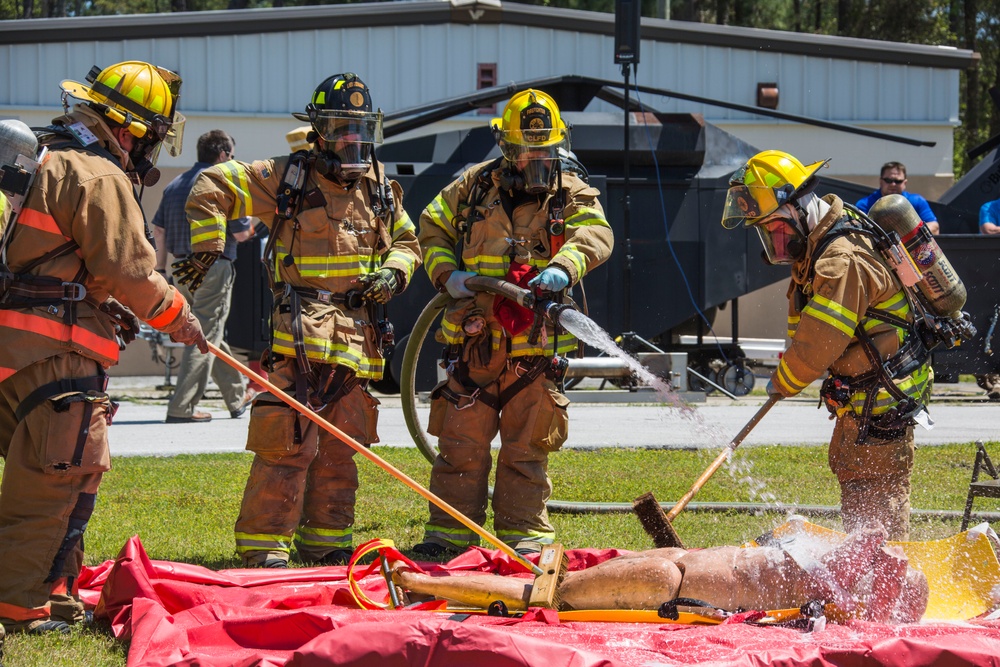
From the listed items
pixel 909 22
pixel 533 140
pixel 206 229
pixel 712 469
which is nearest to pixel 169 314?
pixel 206 229

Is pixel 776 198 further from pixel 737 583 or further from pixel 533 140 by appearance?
pixel 737 583

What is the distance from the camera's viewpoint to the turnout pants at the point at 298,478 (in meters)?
5.64

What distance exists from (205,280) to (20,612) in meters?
5.51

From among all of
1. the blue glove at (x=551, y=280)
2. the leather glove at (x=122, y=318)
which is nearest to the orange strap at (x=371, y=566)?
the leather glove at (x=122, y=318)

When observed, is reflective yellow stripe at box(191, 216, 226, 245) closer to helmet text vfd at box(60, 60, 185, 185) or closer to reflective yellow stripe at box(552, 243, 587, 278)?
helmet text vfd at box(60, 60, 185, 185)

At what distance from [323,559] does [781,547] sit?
7.84ft

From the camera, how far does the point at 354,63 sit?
16.2m

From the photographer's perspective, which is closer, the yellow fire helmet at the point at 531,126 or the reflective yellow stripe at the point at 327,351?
the reflective yellow stripe at the point at 327,351

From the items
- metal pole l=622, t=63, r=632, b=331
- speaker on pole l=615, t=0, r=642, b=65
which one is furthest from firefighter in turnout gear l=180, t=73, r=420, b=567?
metal pole l=622, t=63, r=632, b=331

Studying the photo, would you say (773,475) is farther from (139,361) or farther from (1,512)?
(139,361)

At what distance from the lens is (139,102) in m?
4.89

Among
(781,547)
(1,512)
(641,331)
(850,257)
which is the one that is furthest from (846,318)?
(641,331)

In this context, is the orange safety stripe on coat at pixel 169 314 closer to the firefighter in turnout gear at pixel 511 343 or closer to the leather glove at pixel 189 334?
the leather glove at pixel 189 334

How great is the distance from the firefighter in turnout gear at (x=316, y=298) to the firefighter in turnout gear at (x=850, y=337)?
6.13 ft
